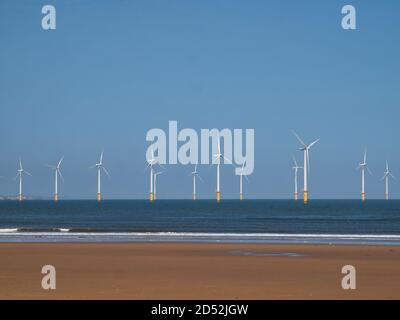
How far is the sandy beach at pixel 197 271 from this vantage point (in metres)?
22.7

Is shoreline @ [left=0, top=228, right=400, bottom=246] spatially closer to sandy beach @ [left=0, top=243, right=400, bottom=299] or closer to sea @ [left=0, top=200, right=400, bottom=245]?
sea @ [left=0, top=200, right=400, bottom=245]

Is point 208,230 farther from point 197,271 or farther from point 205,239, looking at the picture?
point 197,271

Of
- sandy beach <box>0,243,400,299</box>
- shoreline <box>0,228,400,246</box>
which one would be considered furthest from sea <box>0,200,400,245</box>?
sandy beach <box>0,243,400,299</box>

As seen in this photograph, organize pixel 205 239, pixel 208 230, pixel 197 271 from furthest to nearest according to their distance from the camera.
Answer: pixel 208 230, pixel 205 239, pixel 197 271

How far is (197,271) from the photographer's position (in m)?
29.4

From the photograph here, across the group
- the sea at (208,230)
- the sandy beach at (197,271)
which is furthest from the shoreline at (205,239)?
the sandy beach at (197,271)

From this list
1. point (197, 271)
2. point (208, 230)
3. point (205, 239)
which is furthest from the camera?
point (208, 230)

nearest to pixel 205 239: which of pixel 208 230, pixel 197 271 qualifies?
pixel 208 230

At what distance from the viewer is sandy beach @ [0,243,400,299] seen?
74.4 ft

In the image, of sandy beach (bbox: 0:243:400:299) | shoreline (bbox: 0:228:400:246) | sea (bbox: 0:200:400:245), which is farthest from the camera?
sea (bbox: 0:200:400:245)

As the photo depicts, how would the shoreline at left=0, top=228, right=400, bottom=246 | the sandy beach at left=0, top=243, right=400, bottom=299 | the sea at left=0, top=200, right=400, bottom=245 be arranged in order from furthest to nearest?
the sea at left=0, top=200, right=400, bottom=245 < the shoreline at left=0, top=228, right=400, bottom=246 < the sandy beach at left=0, top=243, right=400, bottom=299

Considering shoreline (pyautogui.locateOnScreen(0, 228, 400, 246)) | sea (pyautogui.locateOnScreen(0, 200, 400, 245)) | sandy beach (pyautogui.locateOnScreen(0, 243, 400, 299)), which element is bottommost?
sea (pyautogui.locateOnScreen(0, 200, 400, 245))
